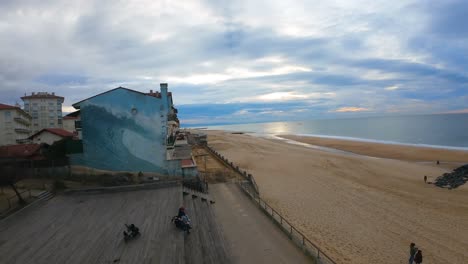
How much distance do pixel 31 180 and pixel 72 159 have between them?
3088 millimetres

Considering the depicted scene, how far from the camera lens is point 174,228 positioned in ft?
42.2

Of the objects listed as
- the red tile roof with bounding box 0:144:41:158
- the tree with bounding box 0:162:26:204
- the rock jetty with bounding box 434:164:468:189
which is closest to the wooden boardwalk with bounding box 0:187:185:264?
the tree with bounding box 0:162:26:204

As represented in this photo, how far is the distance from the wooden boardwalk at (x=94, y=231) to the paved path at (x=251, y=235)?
9.46 feet

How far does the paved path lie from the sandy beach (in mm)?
2511

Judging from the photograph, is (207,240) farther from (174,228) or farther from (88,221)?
(88,221)

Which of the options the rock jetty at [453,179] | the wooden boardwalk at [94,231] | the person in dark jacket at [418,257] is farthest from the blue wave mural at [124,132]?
the rock jetty at [453,179]

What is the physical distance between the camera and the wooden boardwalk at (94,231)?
10.6 metres

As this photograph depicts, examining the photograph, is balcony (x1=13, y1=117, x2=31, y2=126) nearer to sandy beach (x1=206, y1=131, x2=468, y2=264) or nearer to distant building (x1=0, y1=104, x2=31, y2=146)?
distant building (x1=0, y1=104, x2=31, y2=146)

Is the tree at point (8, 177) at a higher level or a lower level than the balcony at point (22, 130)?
lower

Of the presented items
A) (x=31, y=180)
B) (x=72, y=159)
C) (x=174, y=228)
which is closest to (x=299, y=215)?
(x=174, y=228)

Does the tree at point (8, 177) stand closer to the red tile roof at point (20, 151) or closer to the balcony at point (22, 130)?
the red tile roof at point (20, 151)

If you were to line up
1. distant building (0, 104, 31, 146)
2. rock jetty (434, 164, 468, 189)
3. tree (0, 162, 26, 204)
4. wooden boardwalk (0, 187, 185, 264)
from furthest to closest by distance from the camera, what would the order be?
distant building (0, 104, 31, 146) → rock jetty (434, 164, 468, 189) → tree (0, 162, 26, 204) → wooden boardwalk (0, 187, 185, 264)

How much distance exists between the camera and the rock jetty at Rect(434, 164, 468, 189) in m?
27.4

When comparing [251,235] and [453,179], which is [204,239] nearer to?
[251,235]
